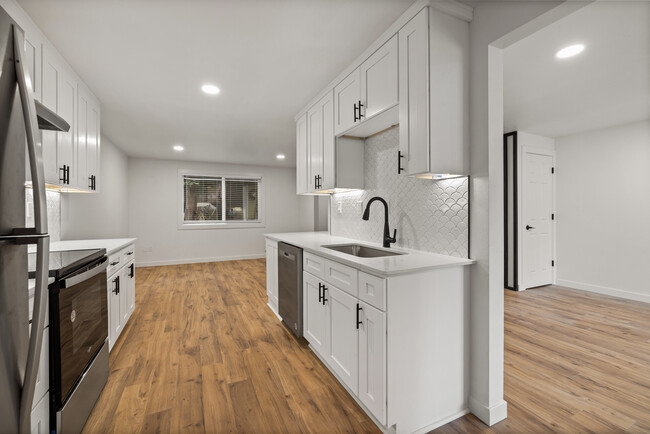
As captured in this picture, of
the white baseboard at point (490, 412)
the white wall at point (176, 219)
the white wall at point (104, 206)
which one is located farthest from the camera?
the white wall at point (176, 219)

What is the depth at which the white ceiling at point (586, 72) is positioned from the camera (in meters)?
1.87

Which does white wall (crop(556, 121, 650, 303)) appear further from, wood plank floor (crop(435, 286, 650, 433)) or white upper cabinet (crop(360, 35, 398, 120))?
white upper cabinet (crop(360, 35, 398, 120))

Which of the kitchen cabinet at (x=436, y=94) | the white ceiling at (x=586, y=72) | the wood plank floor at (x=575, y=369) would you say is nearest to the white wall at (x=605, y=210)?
the white ceiling at (x=586, y=72)

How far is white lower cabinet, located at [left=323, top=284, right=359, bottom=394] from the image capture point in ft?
5.63

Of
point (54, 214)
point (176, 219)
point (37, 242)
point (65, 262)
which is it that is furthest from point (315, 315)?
point (176, 219)

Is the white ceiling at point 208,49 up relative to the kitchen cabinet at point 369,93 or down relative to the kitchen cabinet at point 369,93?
up

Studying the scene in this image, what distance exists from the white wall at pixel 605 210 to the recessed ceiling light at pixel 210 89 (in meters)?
5.06

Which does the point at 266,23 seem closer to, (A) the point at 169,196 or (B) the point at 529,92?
(B) the point at 529,92

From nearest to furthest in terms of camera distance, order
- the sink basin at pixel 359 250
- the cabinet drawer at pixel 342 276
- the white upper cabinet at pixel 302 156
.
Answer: the cabinet drawer at pixel 342 276 < the sink basin at pixel 359 250 < the white upper cabinet at pixel 302 156

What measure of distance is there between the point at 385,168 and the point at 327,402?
185 cm

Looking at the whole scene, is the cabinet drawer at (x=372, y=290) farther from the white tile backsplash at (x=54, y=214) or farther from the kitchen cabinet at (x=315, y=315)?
the white tile backsplash at (x=54, y=214)

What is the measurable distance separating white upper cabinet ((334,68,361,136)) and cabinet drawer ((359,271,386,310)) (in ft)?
4.37

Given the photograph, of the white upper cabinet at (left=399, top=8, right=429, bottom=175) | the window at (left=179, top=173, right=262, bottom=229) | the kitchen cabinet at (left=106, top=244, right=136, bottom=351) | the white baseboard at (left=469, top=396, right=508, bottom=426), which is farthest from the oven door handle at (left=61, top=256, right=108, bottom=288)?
the window at (left=179, top=173, right=262, bottom=229)

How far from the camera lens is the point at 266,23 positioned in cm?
188
